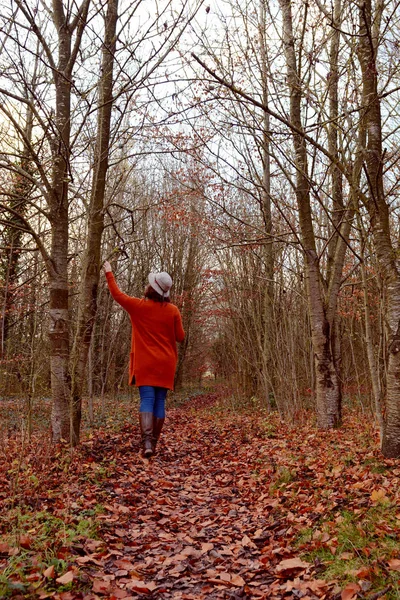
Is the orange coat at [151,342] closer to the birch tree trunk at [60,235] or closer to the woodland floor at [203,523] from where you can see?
the birch tree trunk at [60,235]

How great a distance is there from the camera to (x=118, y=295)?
227 inches

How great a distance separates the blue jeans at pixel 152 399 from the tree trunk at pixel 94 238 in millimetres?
784

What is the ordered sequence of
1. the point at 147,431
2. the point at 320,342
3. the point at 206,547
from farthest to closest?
the point at 320,342, the point at 147,431, the point at 206,547

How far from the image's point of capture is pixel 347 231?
7.38m

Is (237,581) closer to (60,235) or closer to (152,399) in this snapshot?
(152,399)

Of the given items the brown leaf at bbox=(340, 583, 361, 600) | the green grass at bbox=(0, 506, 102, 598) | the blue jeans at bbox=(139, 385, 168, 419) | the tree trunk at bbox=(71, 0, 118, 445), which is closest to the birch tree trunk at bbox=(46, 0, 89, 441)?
the tree trunk at bbox=(71, 0, 118, 445)

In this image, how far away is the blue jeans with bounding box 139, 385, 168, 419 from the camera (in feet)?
19.5

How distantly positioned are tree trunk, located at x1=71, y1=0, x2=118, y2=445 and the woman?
458 mm

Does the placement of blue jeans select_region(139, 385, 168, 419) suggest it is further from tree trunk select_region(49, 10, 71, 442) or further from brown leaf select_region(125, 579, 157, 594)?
brown leaf select_region(125, 579, 157, 594)

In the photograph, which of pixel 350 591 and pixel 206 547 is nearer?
pixel 350 591

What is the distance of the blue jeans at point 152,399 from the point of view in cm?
595

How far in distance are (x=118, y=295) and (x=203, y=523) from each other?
2779 millimetres

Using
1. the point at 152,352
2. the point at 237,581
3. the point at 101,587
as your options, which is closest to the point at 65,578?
the point at 101,587

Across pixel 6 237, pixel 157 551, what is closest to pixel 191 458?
pixel 157 551
